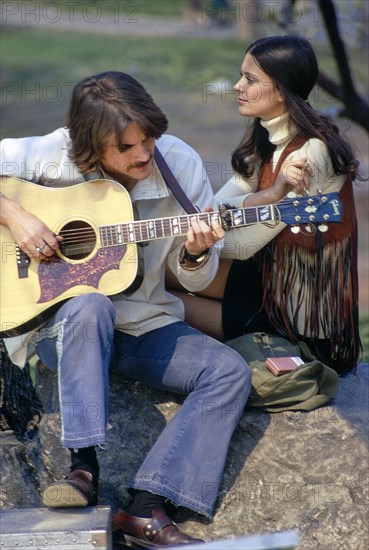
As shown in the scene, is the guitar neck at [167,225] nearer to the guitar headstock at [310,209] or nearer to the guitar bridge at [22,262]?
the guitar headstock at [310,209]

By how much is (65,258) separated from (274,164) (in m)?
0.92

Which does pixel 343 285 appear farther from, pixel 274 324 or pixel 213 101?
pixel 213 101

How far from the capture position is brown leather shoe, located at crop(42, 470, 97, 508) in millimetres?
3273

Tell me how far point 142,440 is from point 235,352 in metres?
0.50

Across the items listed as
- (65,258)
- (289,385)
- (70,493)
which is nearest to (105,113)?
(65,258)

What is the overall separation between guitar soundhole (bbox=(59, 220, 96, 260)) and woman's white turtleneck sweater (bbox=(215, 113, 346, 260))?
20.6 inches

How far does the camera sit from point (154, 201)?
374cm

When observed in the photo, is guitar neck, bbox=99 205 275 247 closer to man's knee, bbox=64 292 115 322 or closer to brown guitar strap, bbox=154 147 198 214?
brown guitar strap, bbox=154 147 198 214

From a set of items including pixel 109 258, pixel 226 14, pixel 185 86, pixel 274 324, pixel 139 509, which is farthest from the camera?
pixel 226 14

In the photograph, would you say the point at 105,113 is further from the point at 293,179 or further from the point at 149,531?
the point at 149,531

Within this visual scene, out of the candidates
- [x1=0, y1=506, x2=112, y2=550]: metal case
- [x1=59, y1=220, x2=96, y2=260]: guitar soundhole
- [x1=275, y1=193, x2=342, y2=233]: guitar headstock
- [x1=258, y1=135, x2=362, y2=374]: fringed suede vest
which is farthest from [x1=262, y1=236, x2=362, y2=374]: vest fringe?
[x1=0, y1=506, x2=112, y2=550]: metal case

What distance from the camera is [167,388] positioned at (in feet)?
11.9

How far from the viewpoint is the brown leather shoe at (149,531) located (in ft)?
10.8

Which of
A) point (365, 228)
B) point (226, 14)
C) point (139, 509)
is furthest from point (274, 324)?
point (226, 14)
